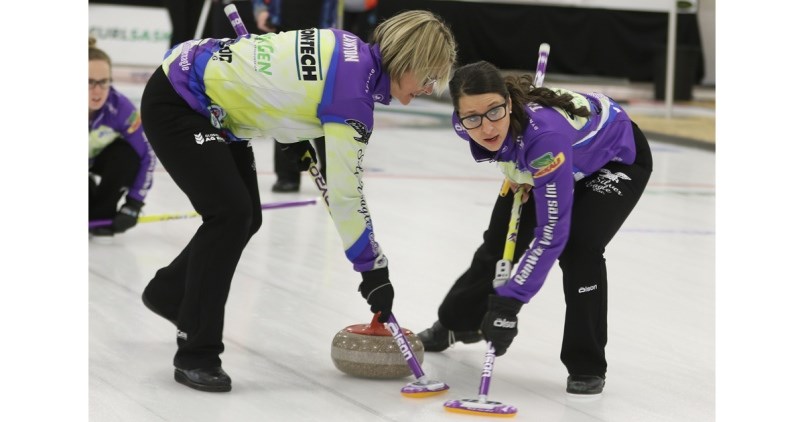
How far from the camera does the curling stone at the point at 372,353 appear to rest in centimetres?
330

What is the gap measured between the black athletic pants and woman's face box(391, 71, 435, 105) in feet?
8.30

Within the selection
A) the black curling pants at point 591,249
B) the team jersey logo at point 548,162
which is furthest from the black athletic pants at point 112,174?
the team jersey logo at point 548,162

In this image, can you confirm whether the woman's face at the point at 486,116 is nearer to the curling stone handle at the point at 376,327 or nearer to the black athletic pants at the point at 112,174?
the curling stone handle at the point at 376,327

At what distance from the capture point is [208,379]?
316cm

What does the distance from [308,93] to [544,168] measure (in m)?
0.61

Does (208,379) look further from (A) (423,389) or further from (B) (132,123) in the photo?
(B) (132,123)

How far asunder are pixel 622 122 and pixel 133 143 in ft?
8.61

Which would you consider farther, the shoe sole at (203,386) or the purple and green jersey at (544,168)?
the shoe sole at (203,386)

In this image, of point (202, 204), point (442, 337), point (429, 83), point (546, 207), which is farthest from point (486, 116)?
point (442, 337)

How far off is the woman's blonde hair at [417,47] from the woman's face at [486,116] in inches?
4.1

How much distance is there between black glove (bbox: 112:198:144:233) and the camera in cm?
527

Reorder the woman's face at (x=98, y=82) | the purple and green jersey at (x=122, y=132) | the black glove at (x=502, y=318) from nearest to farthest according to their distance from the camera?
1. the black glove at (x=502, y=318)
2. the woman's face at (x=98, y=82)
3. the purple and green jersey at (x=122, y=132)
